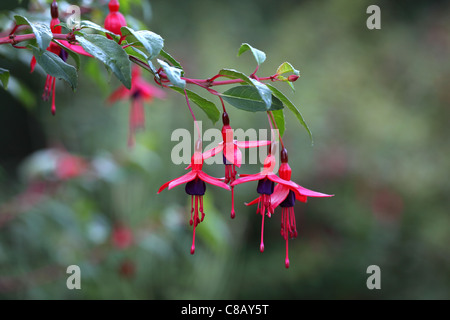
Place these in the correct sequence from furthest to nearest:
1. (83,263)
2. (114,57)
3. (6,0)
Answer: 1. (6,0)
2. (83,263)
3. (114,57)

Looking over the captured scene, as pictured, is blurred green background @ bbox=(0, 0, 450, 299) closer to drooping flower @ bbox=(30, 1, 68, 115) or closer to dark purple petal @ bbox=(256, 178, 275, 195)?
drooping flower @ bbox=(30, 1, 68, 115)

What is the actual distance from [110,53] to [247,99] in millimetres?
173

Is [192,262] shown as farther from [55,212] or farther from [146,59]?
[146,59]

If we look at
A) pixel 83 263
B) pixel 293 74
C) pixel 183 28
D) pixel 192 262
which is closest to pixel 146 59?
pixel 293 74

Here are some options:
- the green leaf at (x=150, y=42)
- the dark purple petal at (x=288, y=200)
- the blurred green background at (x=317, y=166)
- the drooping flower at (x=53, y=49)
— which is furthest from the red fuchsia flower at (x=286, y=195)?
the blurred green background at (x=317, y=166)

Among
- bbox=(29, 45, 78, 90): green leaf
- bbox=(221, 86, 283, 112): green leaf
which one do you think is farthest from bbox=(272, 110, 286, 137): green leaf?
bbox=(29, 45, 78, 90): green leaf

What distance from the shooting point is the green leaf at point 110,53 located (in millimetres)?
484

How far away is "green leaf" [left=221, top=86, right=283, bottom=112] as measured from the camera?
1.80ft

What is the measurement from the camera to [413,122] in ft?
7.55

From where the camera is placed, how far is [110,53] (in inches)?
19.5

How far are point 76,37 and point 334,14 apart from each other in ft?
8.23

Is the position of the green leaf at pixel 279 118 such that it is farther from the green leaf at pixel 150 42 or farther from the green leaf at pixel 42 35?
the green leaf at pixel 42 35

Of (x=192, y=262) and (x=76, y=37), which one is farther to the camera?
(x=192, y=262)

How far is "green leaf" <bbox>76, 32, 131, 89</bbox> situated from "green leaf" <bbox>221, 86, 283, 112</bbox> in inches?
5.2
